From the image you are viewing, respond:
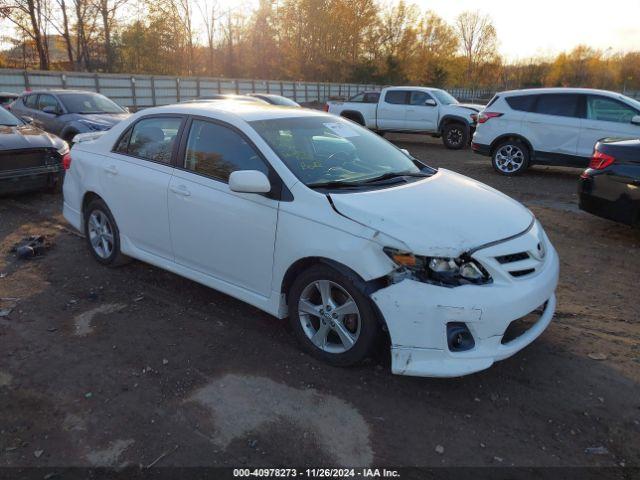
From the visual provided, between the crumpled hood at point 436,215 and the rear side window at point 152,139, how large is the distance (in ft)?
5.87

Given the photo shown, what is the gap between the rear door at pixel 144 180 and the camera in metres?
4.22

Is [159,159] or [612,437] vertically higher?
[159,159]

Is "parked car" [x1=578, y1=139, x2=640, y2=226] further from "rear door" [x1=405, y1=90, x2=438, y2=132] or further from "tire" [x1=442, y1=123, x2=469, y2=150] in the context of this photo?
"rear door" [x1=405, y1=90, x2=438, y2=132]

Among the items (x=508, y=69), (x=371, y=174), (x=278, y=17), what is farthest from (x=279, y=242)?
(x=508, y=69)

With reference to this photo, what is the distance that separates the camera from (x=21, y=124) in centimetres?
860

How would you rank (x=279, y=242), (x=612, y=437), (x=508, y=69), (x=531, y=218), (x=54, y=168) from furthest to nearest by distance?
(x=508, y=69) → (x=54, y=168) → (x=531, y=218) → (x=279, y=242) → (x=612, y=437)

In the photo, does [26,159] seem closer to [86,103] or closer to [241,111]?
[86,103]

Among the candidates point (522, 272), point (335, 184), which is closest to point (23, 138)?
→ point (335, 184)

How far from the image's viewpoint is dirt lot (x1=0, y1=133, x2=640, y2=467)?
2.65 metres

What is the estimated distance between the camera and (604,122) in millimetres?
9422

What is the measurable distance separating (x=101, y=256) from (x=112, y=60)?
38.2m

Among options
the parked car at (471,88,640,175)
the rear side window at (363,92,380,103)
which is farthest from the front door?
the rear side window at (363,92,380,103)

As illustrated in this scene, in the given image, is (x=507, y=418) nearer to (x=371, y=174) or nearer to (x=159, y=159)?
(x=371, y=174)

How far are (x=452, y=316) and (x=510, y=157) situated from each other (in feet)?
28.8
